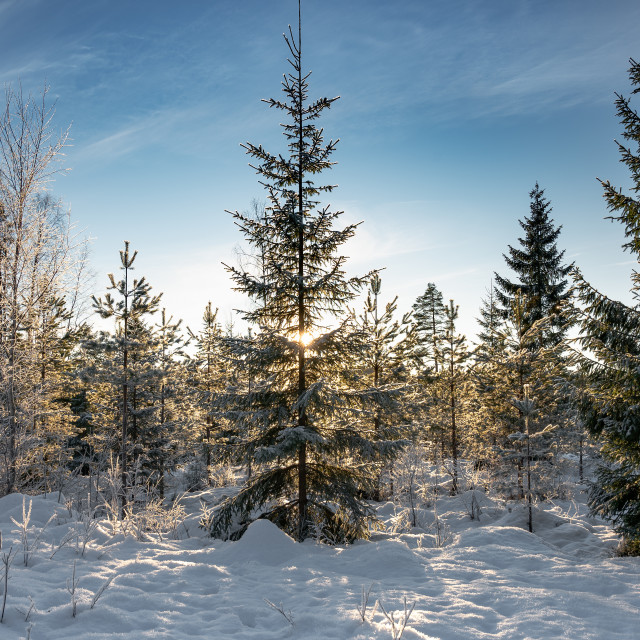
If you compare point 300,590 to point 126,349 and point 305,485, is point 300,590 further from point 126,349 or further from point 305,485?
point 126,349

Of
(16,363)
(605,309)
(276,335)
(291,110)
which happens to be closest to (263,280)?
(276,335)

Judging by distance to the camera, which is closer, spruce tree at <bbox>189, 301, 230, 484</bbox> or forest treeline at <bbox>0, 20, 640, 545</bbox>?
forest treeline at <bbox>0, 20, 640, 545</bbox>

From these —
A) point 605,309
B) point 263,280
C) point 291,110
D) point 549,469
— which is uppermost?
point 291,110

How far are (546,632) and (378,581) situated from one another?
2.34 m

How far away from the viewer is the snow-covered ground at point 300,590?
13.6 ft

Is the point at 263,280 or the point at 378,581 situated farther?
the point at 263,280

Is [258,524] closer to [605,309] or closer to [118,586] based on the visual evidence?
[118,586]

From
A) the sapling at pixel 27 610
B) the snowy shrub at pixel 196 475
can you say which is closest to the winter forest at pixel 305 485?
the sapling at pixel 27 610

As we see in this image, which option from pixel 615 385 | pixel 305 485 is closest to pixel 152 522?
pixel 305 485

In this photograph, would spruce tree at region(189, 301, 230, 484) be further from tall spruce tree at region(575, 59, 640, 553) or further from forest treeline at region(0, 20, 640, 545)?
tall spruce tree at region(575, 59, 640, 553)

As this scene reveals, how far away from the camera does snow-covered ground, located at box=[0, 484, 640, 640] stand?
4133 mm

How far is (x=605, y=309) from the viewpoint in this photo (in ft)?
26.5

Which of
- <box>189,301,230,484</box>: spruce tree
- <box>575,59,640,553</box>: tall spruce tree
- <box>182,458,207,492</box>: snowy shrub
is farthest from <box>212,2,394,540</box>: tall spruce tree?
<box>182,458,207,492</box>: snowy shrub

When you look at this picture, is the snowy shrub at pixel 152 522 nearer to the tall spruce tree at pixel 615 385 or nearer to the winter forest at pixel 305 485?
the winter forest at pixel 305 485
